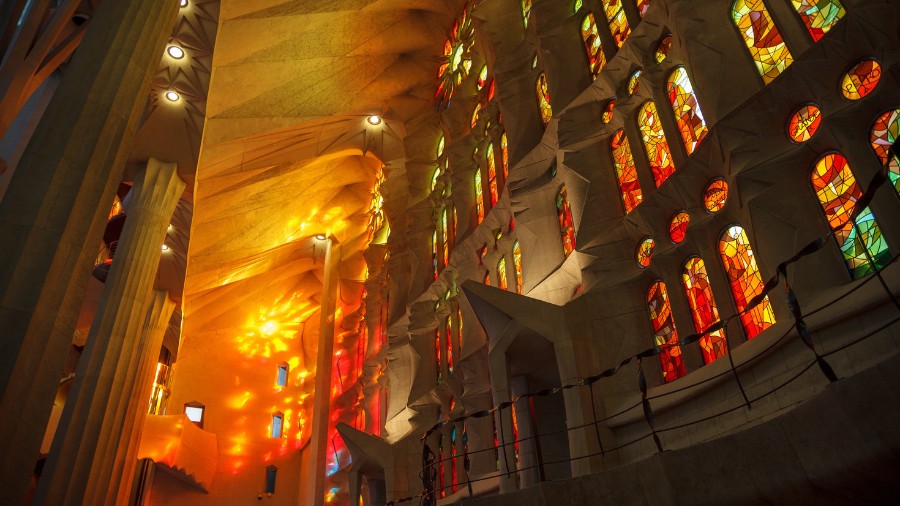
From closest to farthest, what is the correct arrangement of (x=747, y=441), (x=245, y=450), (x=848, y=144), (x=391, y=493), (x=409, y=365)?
(x=747, y=441) < (x=848, y=144) < (x=391, y=493) < (x=409, y=365) < (x=245, y=450)

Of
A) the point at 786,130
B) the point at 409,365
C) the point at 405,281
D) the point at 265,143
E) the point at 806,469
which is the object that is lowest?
the point at 806,469

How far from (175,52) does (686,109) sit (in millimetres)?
11108

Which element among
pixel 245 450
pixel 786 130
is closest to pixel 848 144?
pixel 786 130

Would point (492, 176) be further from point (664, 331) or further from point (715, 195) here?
point (715, 195)

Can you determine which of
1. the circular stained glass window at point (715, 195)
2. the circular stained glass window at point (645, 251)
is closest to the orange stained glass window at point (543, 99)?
the circular stained glass window at point (645, 251)

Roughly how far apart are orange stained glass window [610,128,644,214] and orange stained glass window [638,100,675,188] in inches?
12.5

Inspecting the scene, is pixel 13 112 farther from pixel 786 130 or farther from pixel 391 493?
pixel 391 493

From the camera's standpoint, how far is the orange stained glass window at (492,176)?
1674 cm

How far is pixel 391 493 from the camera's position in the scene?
16.6 metres

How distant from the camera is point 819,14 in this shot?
8086mm

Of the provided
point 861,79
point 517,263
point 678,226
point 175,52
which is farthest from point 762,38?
point 175,52

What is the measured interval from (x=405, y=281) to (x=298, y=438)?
12.6 m

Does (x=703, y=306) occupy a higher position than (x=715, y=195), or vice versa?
(x=715, y=195)

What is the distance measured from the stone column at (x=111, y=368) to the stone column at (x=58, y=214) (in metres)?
7.49
